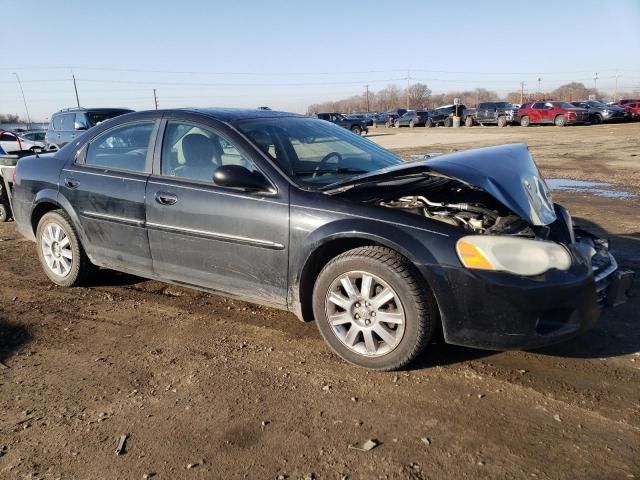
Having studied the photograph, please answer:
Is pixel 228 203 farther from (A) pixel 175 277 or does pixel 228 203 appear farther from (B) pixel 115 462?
(B) pixel 115 462

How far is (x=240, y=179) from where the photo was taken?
348 centimetres

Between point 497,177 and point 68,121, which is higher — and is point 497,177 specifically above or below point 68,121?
above

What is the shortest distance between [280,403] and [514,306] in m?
1.40

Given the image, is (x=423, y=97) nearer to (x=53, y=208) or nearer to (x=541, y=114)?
(x=541, y=114)

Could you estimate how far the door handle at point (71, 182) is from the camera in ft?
15.1

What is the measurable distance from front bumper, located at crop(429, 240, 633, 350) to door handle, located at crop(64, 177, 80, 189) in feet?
10.6

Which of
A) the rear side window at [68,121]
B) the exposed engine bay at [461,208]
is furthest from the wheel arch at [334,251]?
the rear side window at [68,121]

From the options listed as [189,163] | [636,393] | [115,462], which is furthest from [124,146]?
[636,393]

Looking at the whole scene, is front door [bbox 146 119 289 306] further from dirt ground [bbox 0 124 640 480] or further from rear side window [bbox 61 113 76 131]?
rear side window [bbox 61 113 76 131]

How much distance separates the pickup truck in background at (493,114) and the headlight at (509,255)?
35710mm

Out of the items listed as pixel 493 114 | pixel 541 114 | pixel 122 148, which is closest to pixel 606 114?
pixel 541 114

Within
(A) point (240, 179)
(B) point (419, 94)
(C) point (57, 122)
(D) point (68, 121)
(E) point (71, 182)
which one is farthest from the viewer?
(B) point (419, 94)

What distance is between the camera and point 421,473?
7.77ft

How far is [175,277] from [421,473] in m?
2.47
